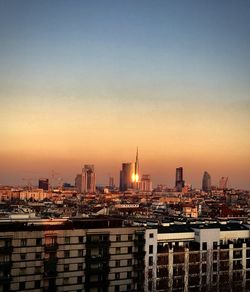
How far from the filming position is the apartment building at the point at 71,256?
25.2 feet

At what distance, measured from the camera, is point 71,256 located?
26.9ft

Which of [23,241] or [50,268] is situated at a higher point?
[23,241]

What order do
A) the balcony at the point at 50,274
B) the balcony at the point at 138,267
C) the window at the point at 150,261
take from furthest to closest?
the window at the point at 150,261
the balcony at the point at 138,267
the balcony at the point at 50,274

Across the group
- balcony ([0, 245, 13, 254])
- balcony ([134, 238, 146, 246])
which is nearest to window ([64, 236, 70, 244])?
balcony ([0, 245, 13, 254])

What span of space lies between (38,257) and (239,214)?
1467cm

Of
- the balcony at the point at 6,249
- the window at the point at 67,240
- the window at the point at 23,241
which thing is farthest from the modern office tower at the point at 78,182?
the balcony at the point at 6,249

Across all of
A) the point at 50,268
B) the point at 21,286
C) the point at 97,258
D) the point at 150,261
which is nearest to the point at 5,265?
the point at 21,286

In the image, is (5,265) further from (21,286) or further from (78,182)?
(78,182)

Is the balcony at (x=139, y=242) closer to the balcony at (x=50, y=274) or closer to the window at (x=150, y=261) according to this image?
the window at (x=150, y=261)

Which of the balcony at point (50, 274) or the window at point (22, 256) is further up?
the window at point (22, 256)

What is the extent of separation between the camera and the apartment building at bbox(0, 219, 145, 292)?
767cm

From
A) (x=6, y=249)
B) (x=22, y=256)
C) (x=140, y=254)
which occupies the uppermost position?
(x=6, y=249)

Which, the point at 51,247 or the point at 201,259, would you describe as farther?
the point at 201,259

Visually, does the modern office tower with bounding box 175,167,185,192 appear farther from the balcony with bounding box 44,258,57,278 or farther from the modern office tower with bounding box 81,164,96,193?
the balcony with bounding box 44,258,57,278
